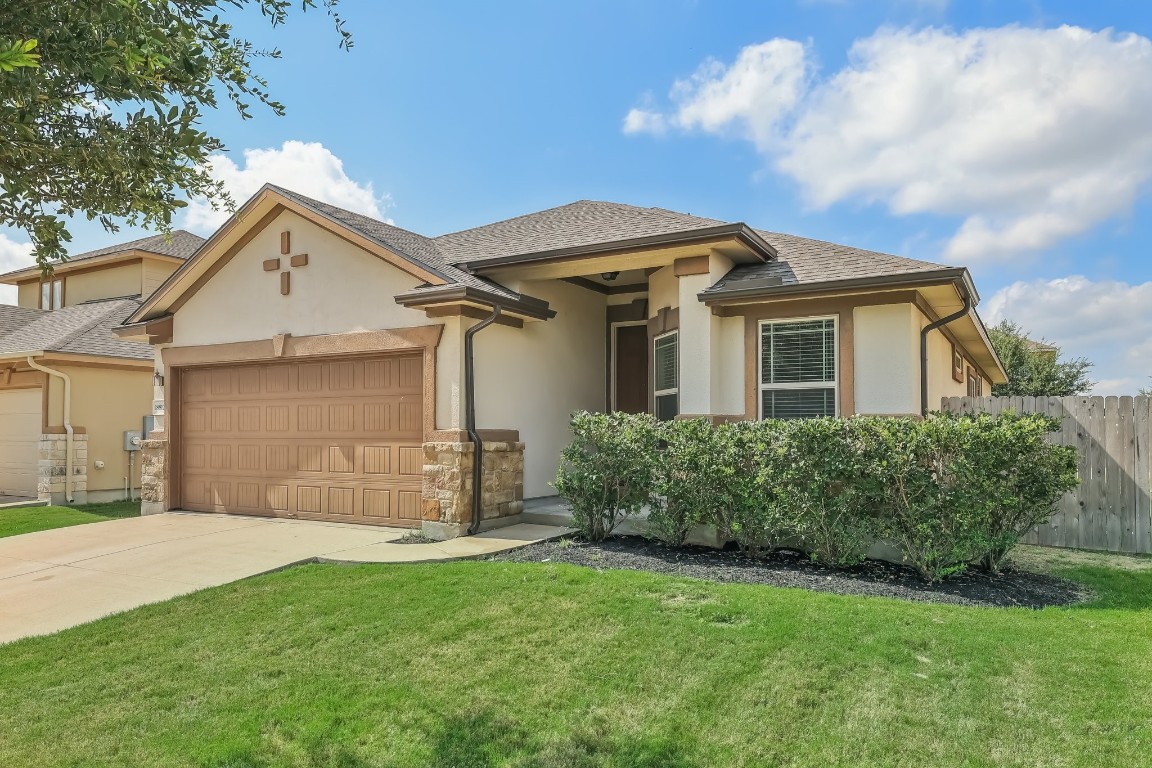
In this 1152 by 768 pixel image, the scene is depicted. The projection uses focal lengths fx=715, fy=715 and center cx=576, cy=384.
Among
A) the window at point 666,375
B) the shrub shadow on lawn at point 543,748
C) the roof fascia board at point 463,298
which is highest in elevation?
the roof fascia board at point 463,298

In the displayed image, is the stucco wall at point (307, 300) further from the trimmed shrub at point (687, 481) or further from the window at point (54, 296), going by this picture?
the window at point (54, 296)

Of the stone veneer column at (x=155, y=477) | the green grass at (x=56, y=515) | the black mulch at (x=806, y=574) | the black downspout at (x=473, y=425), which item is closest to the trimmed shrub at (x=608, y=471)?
the black mulch at (x=806, y=574)

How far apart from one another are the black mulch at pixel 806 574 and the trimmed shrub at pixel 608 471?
13.4 inches

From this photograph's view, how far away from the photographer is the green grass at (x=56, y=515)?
11.5 meters

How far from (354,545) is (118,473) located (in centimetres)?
1005

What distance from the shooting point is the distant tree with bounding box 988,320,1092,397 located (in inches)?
1089

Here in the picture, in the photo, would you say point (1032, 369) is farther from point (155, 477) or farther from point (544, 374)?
point (155, 477)

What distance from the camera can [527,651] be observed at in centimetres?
487

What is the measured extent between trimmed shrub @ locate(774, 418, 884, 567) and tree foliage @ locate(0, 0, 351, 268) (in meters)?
5.26

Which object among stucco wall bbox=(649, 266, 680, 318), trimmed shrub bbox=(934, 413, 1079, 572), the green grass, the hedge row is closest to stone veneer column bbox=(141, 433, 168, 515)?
the green grass

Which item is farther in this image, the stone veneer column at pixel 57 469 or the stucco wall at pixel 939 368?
the stone veneer column at pixel 57 469

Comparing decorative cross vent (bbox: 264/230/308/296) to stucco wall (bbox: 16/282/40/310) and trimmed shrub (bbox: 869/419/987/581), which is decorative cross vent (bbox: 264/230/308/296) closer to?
trimmed shrub (bbox: 869/419/987/581)

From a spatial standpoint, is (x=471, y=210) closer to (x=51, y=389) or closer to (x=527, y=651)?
(x=51, y=389)

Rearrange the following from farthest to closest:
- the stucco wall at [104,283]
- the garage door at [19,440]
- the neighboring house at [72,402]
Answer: the stucco wall at [104,283], the garage door at [19,440], the neighboring house at [72,402]
